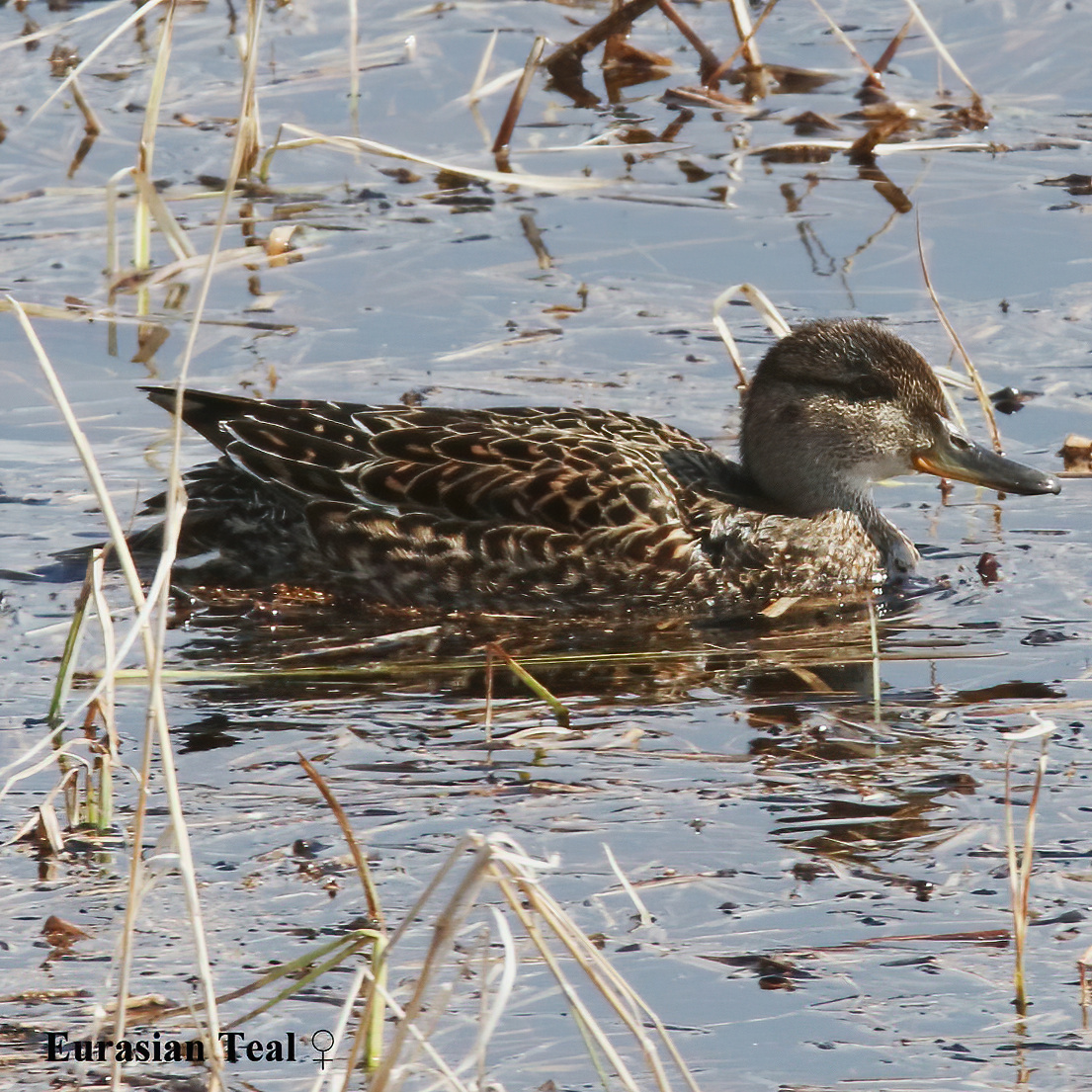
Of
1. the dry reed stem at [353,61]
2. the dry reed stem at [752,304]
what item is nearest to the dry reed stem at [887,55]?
the dry reed stem at [353,61]

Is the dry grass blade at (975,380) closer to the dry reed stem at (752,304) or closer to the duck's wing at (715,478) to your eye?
the dry reed stem at (752,304)

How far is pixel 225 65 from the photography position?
1234cm

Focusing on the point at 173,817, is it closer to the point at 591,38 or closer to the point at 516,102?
the point at 516,102

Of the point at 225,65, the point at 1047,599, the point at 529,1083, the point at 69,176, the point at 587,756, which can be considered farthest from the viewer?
the point at 225,65

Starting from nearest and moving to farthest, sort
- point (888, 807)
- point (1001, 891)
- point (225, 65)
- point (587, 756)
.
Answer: point (1001, 891) → point (888, 807) → point (587, 756) → point (225, 65)

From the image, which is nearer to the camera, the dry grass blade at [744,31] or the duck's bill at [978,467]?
the duck's bill at [978,467]

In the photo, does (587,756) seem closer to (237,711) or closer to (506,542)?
(237,711)

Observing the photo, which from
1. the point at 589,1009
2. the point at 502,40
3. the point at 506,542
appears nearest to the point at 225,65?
the point at 502,40

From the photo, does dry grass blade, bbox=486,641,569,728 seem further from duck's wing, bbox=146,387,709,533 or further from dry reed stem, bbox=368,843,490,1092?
dry reed stem, bbox=368,843,490,1092

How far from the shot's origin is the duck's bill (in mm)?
7758

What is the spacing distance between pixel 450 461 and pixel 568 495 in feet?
1.51

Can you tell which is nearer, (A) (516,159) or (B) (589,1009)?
(B) (589,1009)

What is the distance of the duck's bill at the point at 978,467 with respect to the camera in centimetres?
776

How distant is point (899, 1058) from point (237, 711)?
276 centimetres
